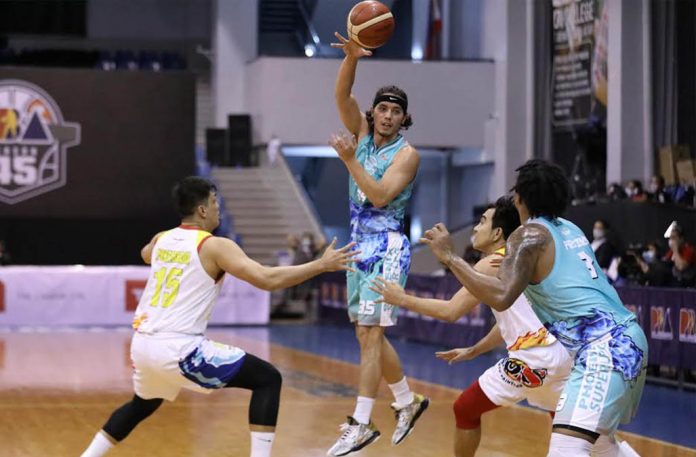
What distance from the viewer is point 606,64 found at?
22.5 m

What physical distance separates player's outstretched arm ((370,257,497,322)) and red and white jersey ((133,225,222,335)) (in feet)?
3.13

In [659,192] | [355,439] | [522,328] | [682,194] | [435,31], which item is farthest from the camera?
[435,31]

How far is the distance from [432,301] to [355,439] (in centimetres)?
173

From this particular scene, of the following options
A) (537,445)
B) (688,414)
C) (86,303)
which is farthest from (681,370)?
(86,303)

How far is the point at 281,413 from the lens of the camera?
10641 millimetres

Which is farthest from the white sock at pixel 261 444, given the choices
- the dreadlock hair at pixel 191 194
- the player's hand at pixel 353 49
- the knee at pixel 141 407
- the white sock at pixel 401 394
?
the player's hand at pixel 353 49

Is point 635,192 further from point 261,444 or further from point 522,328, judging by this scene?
point 261,444

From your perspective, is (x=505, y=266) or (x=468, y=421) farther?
(x=468, y=421)

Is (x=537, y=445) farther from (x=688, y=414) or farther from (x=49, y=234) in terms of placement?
(x=49, y=234)

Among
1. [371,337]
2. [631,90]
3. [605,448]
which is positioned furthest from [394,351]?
[631,90]

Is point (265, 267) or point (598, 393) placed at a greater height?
point (265, 267)

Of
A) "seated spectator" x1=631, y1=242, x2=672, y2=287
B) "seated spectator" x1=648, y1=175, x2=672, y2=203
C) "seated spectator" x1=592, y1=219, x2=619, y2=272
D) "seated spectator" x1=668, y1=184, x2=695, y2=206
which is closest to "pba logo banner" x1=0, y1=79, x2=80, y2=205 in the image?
"seated spectator" x1=592, y1=219, x2=619, y2=272

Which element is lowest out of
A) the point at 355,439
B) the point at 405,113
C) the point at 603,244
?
the point at 355,439

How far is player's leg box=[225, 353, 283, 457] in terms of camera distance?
22.2 ft
